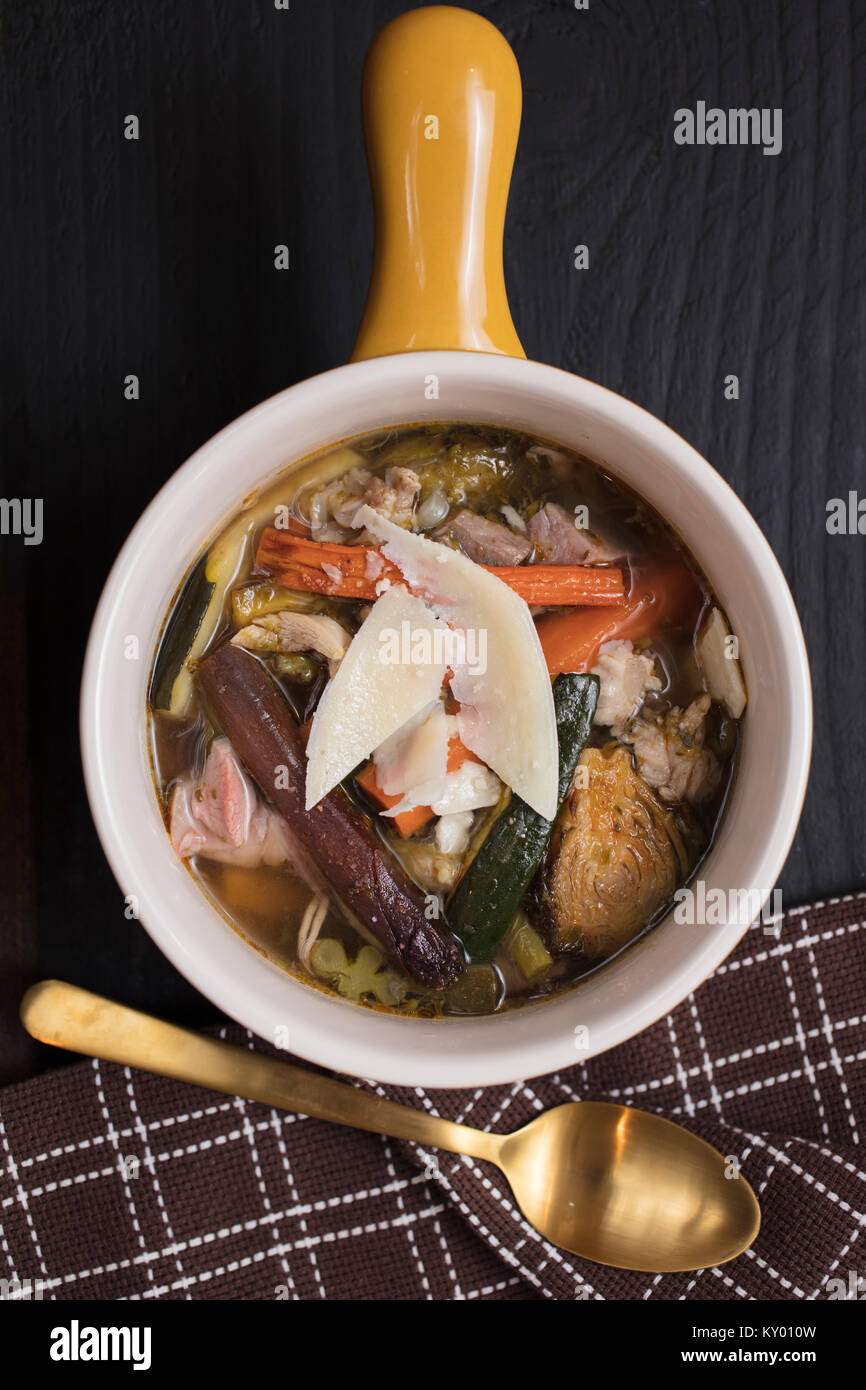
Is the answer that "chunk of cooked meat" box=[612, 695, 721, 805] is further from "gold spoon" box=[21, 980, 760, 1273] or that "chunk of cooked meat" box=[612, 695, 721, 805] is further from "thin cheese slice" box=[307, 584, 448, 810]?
"gold spoon" box=[21, 980, 760, 1273]

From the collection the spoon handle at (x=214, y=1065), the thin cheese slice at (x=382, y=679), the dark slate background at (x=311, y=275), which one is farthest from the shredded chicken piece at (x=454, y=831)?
the dark slate background at (x=311, y=275)

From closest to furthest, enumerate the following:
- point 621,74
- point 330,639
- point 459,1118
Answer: point 330,639
point 459,1118
point 621,74

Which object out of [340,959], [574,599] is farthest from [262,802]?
[574,599]

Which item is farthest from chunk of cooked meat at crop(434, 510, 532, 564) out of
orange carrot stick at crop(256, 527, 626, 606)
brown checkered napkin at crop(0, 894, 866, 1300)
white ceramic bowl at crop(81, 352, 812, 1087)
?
brown checkered napkin at crop(0, 894, 866, 1300)

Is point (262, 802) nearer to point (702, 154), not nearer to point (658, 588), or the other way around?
point (658, 588)

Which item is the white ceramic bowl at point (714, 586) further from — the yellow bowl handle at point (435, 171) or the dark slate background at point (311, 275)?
the dark slate background at point (311, 275)

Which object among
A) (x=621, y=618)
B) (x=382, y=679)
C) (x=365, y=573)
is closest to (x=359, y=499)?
(x=365, y=573)

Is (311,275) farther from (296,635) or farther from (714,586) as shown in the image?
(714,586)
